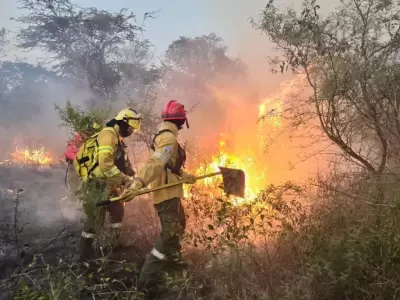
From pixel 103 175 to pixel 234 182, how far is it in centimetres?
169

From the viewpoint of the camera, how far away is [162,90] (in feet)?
61.6

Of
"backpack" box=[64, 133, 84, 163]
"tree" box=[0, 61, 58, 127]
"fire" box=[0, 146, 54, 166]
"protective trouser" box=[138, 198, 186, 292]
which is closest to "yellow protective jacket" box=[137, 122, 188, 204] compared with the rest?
"protective trouser" box=[138, 198, 186, 292]

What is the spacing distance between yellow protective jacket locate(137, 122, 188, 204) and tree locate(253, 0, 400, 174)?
1584 mm

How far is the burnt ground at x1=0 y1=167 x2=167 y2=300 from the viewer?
4.55 meters

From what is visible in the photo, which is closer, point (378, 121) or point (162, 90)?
point (378, 121)

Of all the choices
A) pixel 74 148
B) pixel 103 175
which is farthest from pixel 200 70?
pixel 103 175

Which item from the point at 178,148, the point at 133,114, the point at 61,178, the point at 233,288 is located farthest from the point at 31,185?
the point at 233,288

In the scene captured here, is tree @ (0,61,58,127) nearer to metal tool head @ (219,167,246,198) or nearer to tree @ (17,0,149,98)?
tree @ (17,0,149,98)

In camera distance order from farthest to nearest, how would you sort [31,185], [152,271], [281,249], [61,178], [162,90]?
[162,90] → [61,178] → [31,185] → [152,271] → [281,249]

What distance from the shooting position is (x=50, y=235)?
6.65 metres

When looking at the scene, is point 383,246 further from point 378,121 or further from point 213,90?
point 213,90

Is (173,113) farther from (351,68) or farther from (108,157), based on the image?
(351,68)

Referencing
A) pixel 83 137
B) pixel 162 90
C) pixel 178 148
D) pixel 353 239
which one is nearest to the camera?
pixel 353 239

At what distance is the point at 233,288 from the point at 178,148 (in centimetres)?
174
